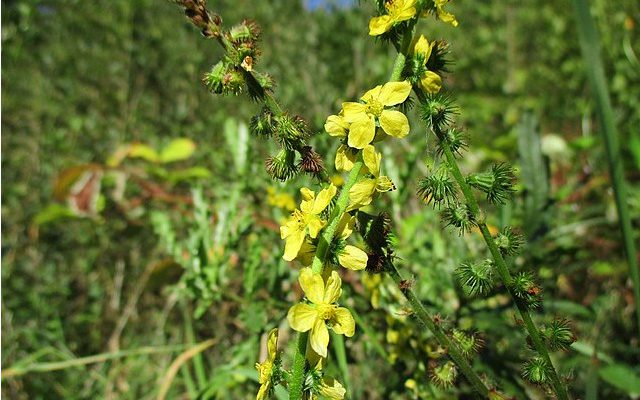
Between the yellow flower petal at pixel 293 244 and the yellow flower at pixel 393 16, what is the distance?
0.87 ft

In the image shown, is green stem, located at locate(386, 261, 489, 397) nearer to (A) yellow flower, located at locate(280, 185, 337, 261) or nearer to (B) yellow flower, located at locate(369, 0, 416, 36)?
(A) yellow flower, located at locate(280, 185, 337, 261)

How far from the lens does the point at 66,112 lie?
4090 millimetres

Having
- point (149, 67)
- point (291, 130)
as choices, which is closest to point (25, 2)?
point (149, 67)

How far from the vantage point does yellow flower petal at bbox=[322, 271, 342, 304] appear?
0.71 meters

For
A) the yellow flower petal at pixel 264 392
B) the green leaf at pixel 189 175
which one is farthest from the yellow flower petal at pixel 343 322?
the green leaf at pixel 189 175

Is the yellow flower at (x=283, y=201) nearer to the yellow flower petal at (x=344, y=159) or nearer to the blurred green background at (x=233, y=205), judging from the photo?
the blurred green background at (x=233, y=205)

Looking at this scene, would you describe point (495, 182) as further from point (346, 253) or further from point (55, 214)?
point (55, 214)

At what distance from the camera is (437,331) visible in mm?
782

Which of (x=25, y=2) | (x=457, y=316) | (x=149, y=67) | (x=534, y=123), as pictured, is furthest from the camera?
(x=149, y=67)

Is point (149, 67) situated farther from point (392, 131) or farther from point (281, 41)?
point (392, 131)

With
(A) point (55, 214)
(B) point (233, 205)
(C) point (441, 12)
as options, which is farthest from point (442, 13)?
(A) point (55, 214)

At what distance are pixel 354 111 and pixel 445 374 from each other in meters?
0.39

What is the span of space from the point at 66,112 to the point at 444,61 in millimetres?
3802

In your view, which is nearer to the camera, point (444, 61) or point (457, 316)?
point (444, 61)
